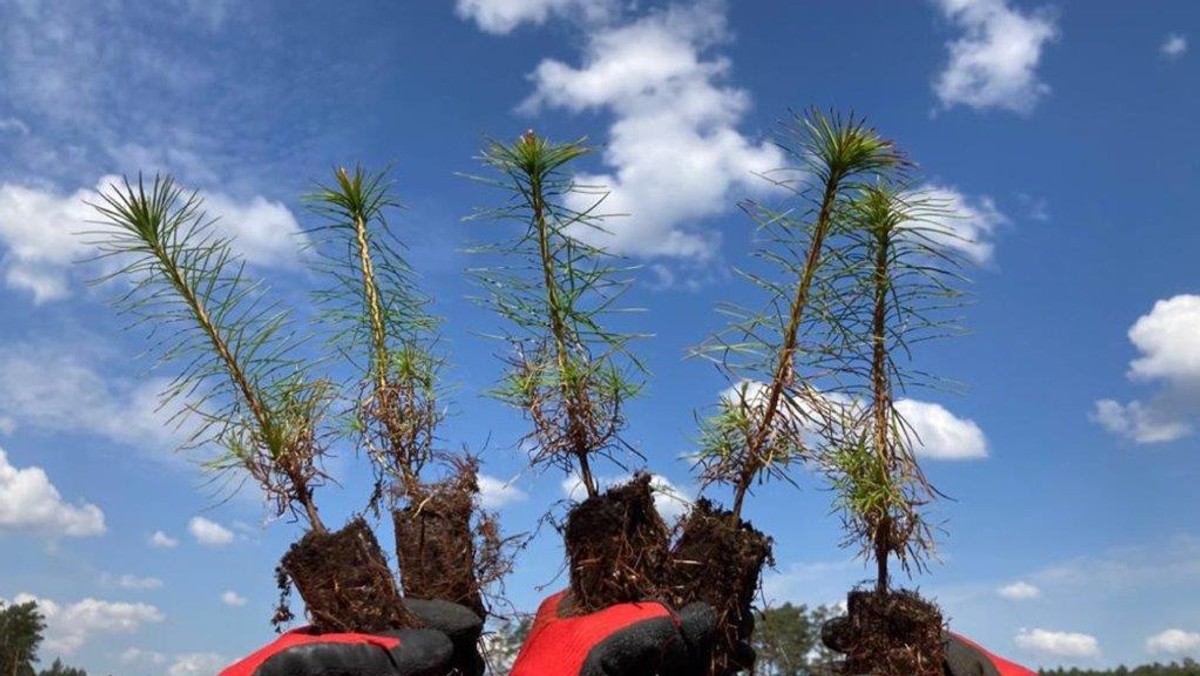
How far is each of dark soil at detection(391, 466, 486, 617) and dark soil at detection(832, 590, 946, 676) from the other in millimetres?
1991

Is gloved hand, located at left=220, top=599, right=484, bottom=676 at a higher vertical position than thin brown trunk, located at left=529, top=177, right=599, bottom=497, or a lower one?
lower

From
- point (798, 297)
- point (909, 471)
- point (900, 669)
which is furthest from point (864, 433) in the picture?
point (900, 669)

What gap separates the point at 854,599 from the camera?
5867 millimetres

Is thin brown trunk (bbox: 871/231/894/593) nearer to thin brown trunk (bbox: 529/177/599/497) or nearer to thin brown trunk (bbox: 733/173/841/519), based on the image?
thin brown trunk (bbox: 733/173/841/519)

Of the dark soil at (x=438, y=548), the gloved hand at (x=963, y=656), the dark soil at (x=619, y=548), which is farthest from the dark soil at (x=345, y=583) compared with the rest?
the gloved hand at (x=963, y=656)

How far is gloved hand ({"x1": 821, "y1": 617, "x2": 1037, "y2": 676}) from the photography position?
570 centimetres

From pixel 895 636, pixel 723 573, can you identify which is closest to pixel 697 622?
pixel 723 573

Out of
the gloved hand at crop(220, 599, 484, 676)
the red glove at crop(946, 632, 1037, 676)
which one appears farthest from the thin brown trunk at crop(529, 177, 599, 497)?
the red glove at crop(946, 632, 1037, 676)

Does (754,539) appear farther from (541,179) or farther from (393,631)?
(541,179)

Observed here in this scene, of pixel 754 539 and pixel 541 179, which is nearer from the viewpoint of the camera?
pixel 754 539

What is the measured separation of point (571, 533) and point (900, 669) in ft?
5.61

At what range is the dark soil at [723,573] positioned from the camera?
554cm

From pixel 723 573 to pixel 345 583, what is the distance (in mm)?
1793

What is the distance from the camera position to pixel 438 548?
6145 mm
